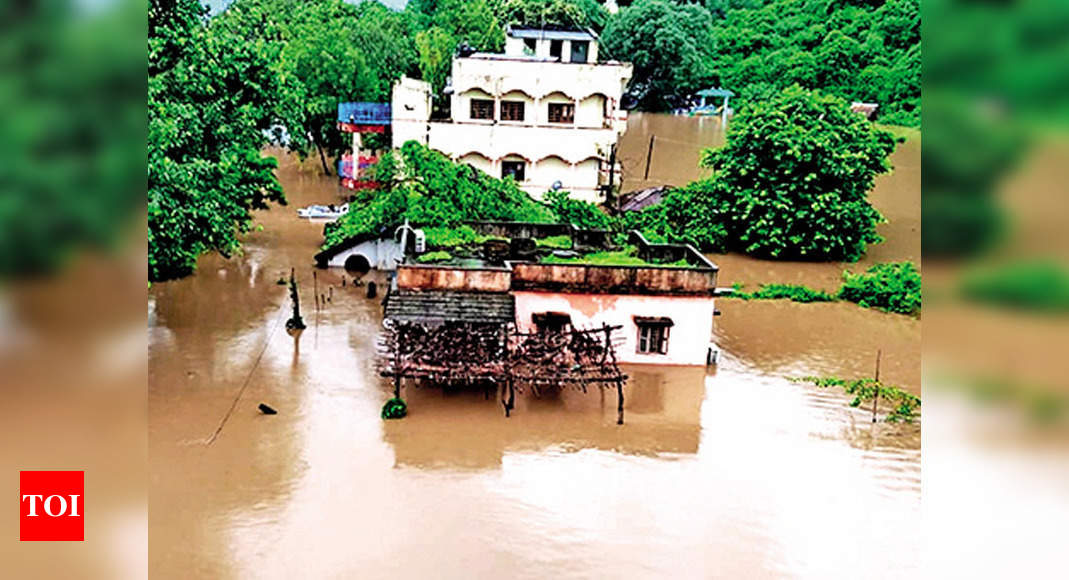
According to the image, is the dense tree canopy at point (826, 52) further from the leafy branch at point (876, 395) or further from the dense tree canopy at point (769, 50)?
the leafy branch at point (876, 395)

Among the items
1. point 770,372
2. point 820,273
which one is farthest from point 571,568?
point 820,273

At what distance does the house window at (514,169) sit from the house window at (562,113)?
206 cm

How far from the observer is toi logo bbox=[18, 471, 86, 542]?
3244 mm

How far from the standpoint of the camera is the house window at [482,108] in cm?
3058

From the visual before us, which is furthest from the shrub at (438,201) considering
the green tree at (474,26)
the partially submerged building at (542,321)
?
the green tree at (474,26)

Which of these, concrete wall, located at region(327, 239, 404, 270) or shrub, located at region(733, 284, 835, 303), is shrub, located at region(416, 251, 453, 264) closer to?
concrete wall, located at region(327, 239, 404, 270)

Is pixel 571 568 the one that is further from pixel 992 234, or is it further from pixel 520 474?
pixel 992 234

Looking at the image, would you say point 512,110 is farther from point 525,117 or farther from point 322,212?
point 322,212

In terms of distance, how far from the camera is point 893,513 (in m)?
12.6

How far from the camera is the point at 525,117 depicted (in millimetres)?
30859

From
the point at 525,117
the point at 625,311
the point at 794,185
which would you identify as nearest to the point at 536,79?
the point at 525,117

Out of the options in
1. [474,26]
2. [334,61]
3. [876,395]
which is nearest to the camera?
[876,395]

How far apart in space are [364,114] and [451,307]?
852 inches

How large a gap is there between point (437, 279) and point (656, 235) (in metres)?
14.5
